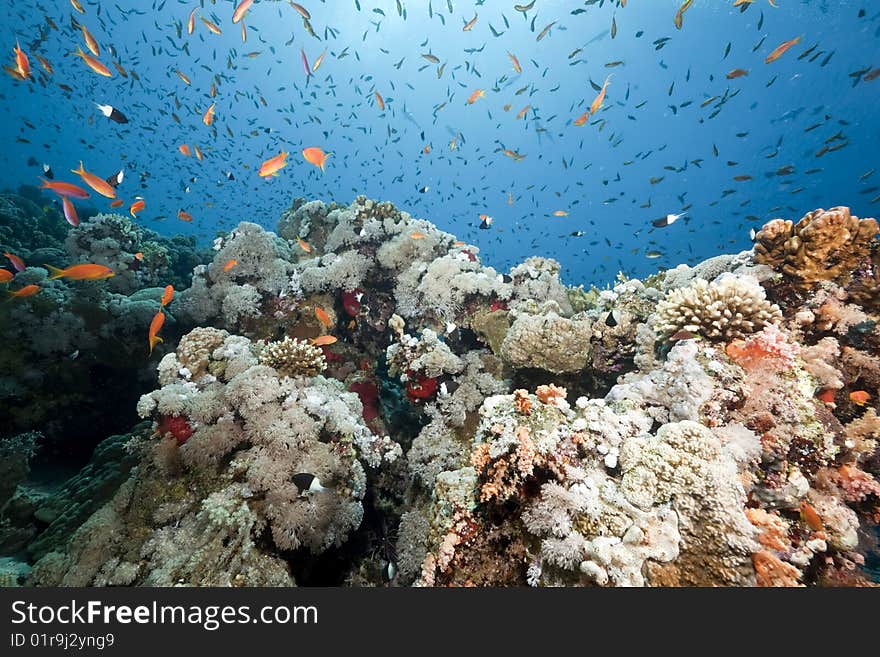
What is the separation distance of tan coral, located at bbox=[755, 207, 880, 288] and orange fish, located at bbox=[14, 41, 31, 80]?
13.0m

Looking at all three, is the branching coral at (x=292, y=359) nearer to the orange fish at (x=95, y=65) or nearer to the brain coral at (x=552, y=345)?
the brain coral at (x=552, y=345)

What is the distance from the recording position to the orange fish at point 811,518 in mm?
3068

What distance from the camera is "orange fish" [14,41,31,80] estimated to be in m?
6.63

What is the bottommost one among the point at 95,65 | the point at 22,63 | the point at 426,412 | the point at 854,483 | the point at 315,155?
the point at 854,483

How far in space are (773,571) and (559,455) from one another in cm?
161

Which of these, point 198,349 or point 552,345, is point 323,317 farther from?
point 552,345

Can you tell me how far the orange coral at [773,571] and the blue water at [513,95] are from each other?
50.2 feet

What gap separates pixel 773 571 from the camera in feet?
8.41

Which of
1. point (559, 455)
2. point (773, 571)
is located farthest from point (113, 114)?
point (773, 571)

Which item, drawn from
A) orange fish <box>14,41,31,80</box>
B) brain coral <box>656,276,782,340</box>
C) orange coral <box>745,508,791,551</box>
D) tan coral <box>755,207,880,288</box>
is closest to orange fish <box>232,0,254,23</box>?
orange fish <box>14,41,31,80</box>

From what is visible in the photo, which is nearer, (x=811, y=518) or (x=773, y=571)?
(x=773, y=571)

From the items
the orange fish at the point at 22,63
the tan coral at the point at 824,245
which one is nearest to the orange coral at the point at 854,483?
the tan coral at the point at 824,245

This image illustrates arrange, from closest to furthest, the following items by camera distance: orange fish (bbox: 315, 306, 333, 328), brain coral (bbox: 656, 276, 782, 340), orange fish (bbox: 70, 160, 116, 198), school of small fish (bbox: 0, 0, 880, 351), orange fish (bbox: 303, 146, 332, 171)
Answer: brain coral (bbox: 656, 276, 782, 340) → orange fish (bbox: 70, 160, 116, 198) → orange fish (bbox: 303, 146, 332, 171) → orange fish (bbox: 315, 306, 333, 328) → school of small fish (bbox: 0, 0, 880, 351)

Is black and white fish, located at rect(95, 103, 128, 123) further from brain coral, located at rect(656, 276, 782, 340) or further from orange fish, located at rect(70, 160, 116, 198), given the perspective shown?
brain coral, located at rect(656, 276, 782, 340)
